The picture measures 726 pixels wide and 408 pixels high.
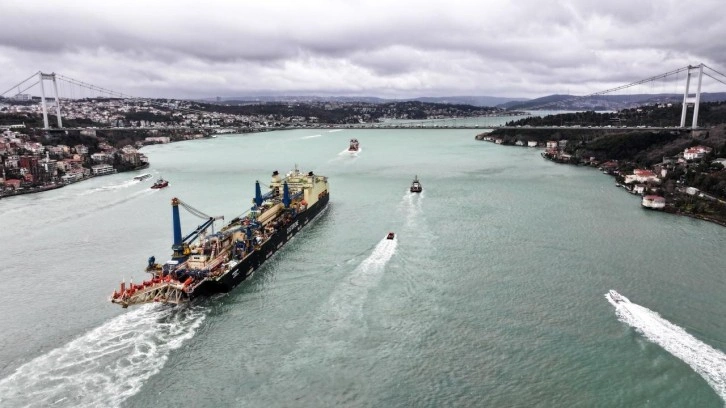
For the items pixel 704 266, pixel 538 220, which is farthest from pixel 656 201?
pixel 704 266

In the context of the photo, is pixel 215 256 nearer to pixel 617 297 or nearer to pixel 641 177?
pixel 617 297

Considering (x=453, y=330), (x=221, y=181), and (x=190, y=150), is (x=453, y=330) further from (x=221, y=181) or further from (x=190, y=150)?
(x=190, y=150)

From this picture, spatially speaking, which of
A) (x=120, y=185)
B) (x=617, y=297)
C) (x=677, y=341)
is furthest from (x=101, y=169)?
(x=677, y=341)

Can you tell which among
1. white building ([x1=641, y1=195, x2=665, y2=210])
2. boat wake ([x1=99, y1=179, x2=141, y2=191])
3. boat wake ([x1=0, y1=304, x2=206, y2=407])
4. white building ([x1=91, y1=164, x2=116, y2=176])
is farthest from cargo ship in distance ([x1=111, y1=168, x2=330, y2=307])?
white building ([x1=91, y1=164, x2=116, y2=176])

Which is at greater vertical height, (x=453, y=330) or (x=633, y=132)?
A: (x=633, y=132)

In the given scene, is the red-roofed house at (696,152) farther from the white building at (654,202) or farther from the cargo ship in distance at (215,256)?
the cargo ship in distance at (215,256)

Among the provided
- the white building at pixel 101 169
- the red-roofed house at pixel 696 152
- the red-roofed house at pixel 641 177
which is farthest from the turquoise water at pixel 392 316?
the white building at pixel 101 169

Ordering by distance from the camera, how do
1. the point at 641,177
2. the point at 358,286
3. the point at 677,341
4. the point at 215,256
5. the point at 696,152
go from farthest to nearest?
the point at 696,152 → the point at 641,177 → the point at 215,256 → the point at 358,286 → the point at 677,341
